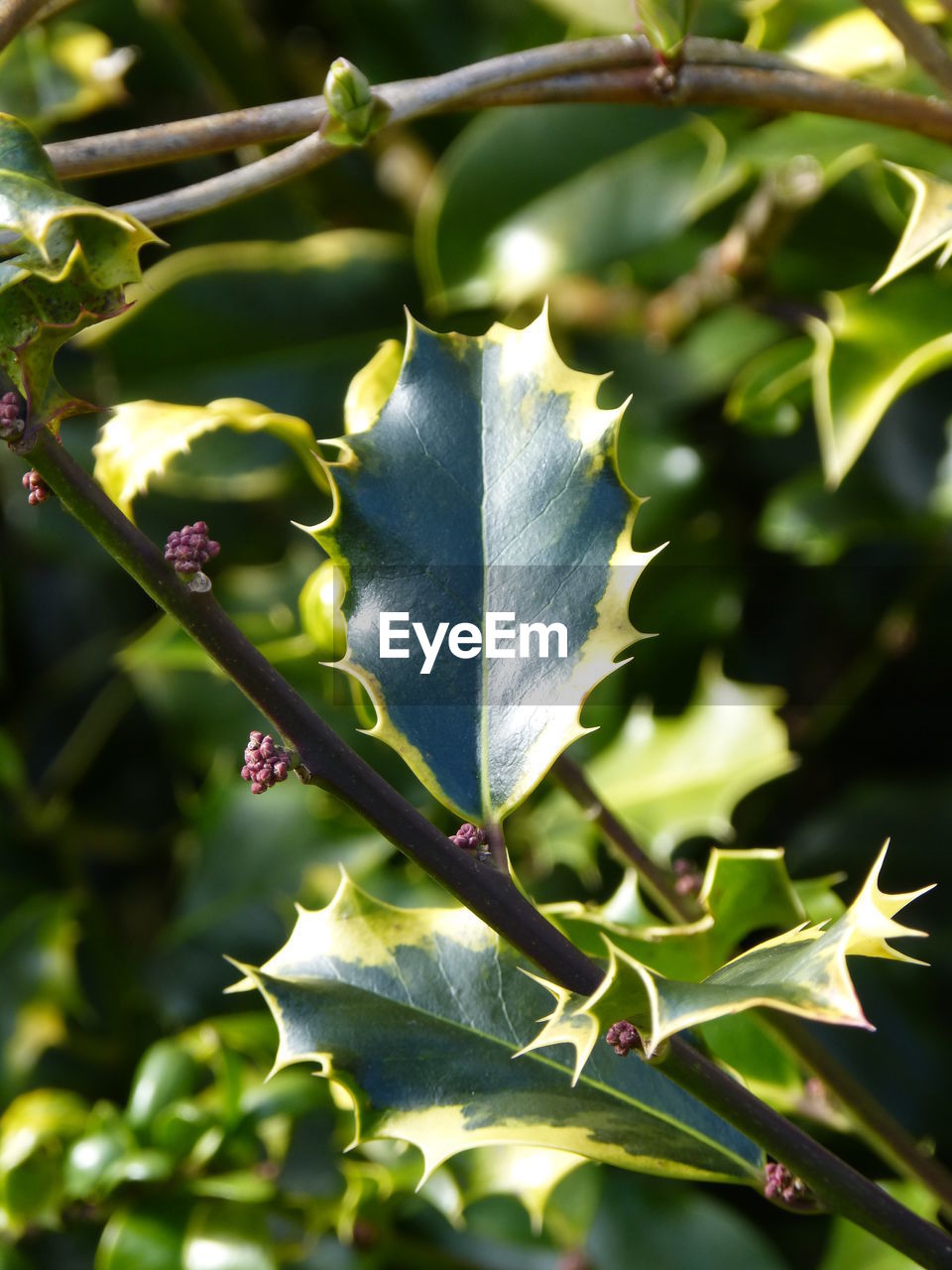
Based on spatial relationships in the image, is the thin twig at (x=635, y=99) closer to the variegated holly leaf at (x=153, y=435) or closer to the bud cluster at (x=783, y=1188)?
the variegated holly leaf at (x=153, y=435)

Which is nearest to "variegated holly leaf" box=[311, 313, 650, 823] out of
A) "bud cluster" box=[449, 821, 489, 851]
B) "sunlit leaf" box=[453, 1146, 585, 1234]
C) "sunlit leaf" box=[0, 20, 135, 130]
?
"bud cluster" box=[449, 821, 489, 851]

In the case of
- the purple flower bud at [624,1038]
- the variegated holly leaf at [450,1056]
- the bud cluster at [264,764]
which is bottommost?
the variegated holly leaf at [450,1056]

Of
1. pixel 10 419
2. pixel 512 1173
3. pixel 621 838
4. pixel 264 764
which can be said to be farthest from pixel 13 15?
pixel 512 1173

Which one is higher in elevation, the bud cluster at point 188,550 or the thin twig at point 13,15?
the thin twig at point 13,15

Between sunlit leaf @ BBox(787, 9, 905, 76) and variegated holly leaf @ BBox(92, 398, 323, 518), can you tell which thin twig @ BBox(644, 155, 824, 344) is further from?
variegated holly leaf @ BBox(92, 398, 323, 518)

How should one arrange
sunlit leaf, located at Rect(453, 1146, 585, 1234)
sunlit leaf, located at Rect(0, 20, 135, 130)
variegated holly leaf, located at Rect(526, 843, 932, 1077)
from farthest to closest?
sunlit leaf, located at Rect(0, 20, 135, 130)
sunlit leaf, located at Rect(453, 1146, 585, 1234)
variegated holly leaf, located at Rect(526, 843, 932, 1077)

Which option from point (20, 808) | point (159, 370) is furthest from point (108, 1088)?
point (159, 370)

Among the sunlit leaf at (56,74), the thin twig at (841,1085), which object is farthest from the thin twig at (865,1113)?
the sunlit leaf at (56,74)
